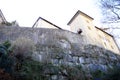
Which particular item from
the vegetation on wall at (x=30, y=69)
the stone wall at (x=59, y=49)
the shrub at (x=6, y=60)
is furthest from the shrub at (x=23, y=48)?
the shrub at (x=6, y=60)

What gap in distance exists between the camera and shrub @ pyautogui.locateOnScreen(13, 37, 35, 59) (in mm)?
9867

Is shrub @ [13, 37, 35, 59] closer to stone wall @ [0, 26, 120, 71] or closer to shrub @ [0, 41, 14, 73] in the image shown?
stone wall @ [0, 26, 120, 71]

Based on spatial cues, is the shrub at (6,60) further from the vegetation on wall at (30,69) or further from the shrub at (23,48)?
the shrub at (23,48)

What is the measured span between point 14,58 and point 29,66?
855 mm

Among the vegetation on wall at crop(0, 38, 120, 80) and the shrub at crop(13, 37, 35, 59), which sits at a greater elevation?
the shrub at crop(13, 37, 35, 59)

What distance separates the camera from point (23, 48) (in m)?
10.2

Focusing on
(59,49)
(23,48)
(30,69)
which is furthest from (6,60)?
(59,49)

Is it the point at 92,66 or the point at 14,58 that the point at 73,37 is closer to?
the point at 92,66

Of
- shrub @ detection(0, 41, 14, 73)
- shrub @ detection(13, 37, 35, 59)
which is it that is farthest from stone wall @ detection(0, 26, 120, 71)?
shrub @ detection(0, 41, 14, 73)

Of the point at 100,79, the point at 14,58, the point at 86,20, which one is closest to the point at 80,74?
the point at 100,79

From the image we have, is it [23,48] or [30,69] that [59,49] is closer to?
[23,48]

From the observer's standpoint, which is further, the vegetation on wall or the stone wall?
the stone wall

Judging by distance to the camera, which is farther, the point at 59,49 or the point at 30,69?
the point at 59,49

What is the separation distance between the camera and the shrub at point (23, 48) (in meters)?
9.87
